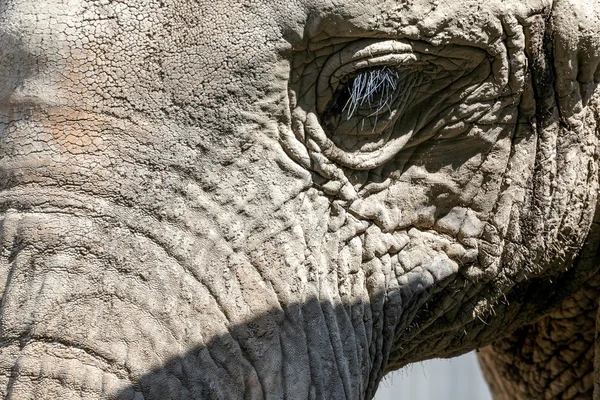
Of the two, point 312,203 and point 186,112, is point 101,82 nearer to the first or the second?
point 186,112

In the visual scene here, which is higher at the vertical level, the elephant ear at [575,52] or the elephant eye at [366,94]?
the elephant ear at [575,52]

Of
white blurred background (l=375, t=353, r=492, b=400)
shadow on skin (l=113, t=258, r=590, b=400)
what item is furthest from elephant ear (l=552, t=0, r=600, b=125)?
white blurred background (l=375, t=353, r=492, b=400)

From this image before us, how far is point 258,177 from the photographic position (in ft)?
7.25

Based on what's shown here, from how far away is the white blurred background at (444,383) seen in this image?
9.84 meters

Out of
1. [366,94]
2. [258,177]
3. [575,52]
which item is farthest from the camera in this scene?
[575,52]

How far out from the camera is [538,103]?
103 inches

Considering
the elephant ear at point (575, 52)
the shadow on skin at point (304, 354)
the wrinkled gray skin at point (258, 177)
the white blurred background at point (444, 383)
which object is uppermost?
the white blurred background at point (444, 383)

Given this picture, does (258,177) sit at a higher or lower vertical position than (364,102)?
lower

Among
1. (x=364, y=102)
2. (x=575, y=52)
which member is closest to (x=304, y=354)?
(x=364, y=102)

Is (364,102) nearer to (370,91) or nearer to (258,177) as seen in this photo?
(370,91)

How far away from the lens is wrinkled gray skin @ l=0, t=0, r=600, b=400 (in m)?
2.04

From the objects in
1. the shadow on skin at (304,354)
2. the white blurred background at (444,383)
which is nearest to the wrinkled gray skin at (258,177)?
the shadow on skin at (304,354)

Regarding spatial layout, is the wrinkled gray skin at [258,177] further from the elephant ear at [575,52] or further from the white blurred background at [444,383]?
the white blurred background at [444,383]

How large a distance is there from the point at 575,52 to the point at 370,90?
54 cm
